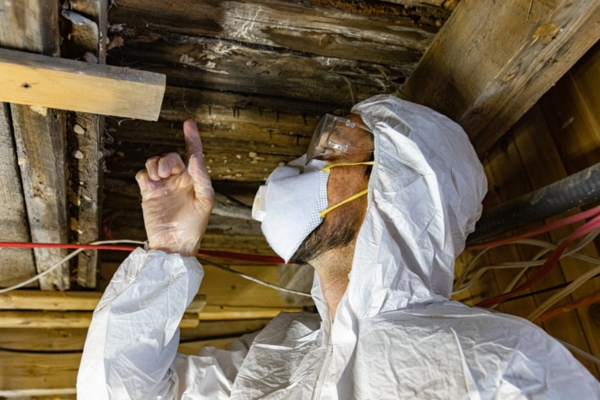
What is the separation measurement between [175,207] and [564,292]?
0.97m

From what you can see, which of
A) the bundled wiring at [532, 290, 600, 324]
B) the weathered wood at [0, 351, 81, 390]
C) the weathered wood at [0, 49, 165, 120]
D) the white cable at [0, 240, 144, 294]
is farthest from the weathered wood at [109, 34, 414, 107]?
the weathered wood at [0, 351, 81, 390]

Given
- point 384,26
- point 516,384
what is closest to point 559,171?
point 384,26

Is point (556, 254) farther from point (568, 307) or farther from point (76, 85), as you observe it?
point (76, 85)

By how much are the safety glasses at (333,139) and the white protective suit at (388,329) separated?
0.07 m

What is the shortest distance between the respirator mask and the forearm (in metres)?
0.23

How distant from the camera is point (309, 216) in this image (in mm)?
1114

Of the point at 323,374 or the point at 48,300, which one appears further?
the point at 48,300

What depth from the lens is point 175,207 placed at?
1229 mm

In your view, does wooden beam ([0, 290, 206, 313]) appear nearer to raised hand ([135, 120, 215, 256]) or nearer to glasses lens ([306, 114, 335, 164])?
raised hand ([135, 120, 215, 256])

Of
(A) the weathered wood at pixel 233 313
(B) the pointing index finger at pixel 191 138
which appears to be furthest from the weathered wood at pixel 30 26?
(A) the weathered wood at pixel 233 313

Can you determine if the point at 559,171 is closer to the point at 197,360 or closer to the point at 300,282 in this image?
the point at 300,282

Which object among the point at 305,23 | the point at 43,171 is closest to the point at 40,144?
the point at 43,171

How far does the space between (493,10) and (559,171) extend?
54cm

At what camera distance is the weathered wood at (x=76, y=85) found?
0.76 metres
